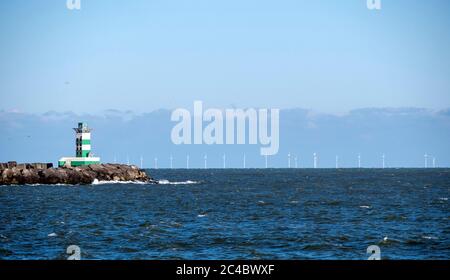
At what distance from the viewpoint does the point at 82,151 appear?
132000 millimetres

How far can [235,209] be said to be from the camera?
7175 cm

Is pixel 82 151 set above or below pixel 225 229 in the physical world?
above

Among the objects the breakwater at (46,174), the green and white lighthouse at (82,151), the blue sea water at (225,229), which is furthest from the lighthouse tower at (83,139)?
the blue sea water at (225,229)

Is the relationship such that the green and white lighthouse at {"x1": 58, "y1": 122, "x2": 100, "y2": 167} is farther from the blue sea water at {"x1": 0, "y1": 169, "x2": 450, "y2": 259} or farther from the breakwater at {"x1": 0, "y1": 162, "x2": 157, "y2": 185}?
the blue sea water at {"x1": 0, "y1": 169, "x2": 450, "y2": 259}

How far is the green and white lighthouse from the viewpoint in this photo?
129 metres

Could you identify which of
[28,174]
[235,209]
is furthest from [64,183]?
[235,209]

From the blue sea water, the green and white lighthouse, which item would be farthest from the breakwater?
the blue sea water

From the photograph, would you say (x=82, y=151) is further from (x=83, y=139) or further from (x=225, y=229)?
(x=225, y=229)

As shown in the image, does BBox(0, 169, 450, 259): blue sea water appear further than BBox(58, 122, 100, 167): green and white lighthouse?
No

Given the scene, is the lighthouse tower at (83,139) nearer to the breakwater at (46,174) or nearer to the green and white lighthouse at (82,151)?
the green and white lighthouse at (82,151)

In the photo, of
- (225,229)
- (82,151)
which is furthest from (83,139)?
(225,229)

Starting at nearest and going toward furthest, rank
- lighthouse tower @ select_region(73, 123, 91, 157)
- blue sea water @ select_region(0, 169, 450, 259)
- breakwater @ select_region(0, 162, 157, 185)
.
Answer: blue sea water @ select_region(0, 169, 450, 259), breakwater @ select_region(0, 162, 157, 185), lighthouse tower @ select_region(73, 123, 91, 157)
